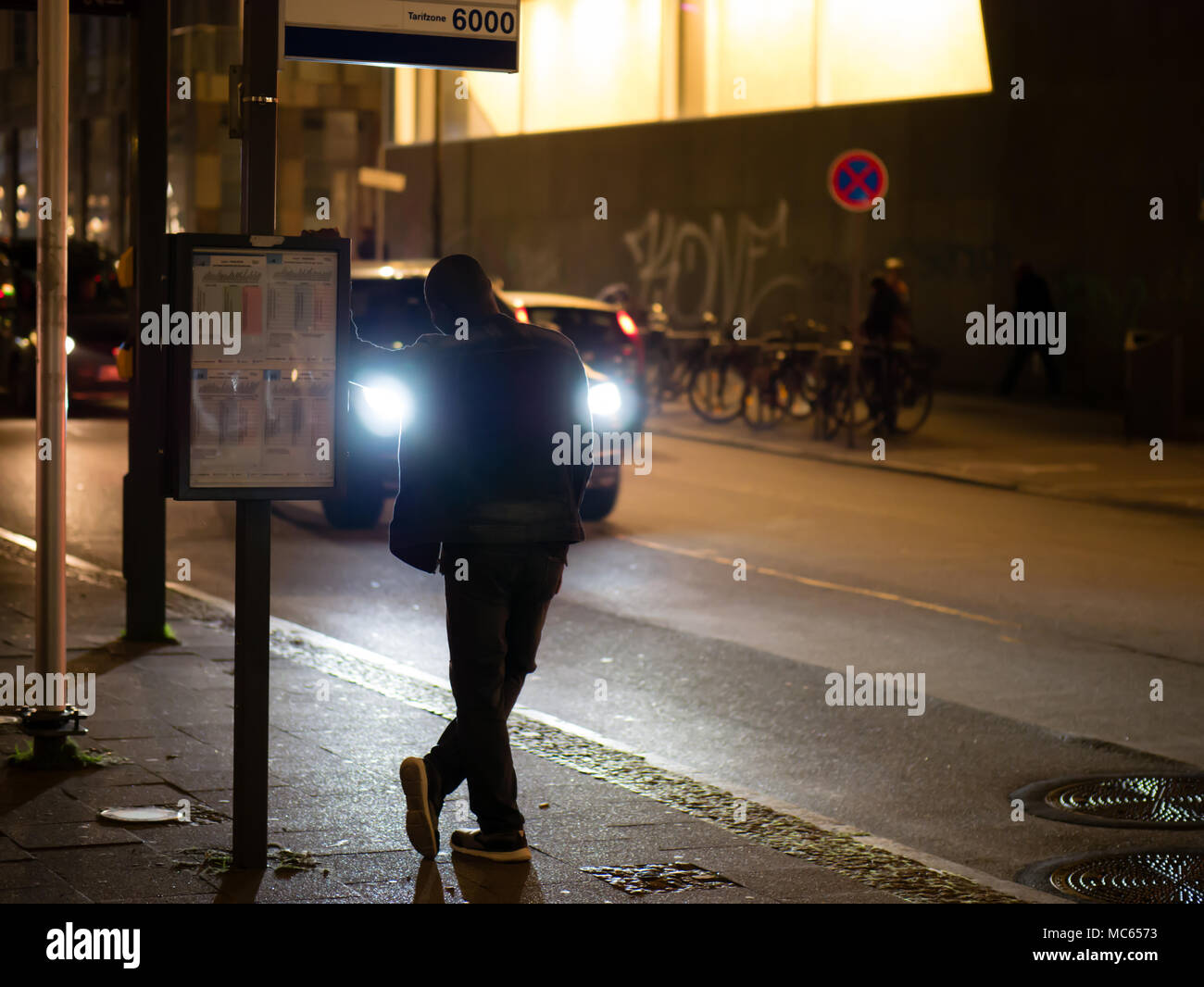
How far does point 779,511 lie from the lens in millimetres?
15008

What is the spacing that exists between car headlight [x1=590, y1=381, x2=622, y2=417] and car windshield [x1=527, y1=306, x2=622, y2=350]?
2.60 meters

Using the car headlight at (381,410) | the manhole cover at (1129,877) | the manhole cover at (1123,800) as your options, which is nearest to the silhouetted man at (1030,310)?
the car headlight at (381,410)

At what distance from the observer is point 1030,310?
25.1m

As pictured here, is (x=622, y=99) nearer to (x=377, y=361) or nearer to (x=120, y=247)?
(x=120, y=247)

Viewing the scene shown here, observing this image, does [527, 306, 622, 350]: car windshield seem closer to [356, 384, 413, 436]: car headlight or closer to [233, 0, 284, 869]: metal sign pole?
[356, 384, 413, 436]: car headlight

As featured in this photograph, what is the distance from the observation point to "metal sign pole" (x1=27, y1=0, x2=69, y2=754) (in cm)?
671

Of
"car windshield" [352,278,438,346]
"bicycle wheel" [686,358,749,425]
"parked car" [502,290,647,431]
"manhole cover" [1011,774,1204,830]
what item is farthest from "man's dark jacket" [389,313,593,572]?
"bicycle wheel" [686,358,749,425]

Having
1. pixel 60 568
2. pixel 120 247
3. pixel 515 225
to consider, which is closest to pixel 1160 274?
pixel 515 225

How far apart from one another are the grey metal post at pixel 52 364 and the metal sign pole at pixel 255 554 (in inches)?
64.1

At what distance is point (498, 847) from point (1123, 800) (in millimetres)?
2560

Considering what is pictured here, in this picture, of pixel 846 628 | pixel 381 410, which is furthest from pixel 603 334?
pixel 846 628

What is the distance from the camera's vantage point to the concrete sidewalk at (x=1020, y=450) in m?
16.8

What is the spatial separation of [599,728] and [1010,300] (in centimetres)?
1953

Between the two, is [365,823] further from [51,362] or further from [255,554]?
[51,362]
